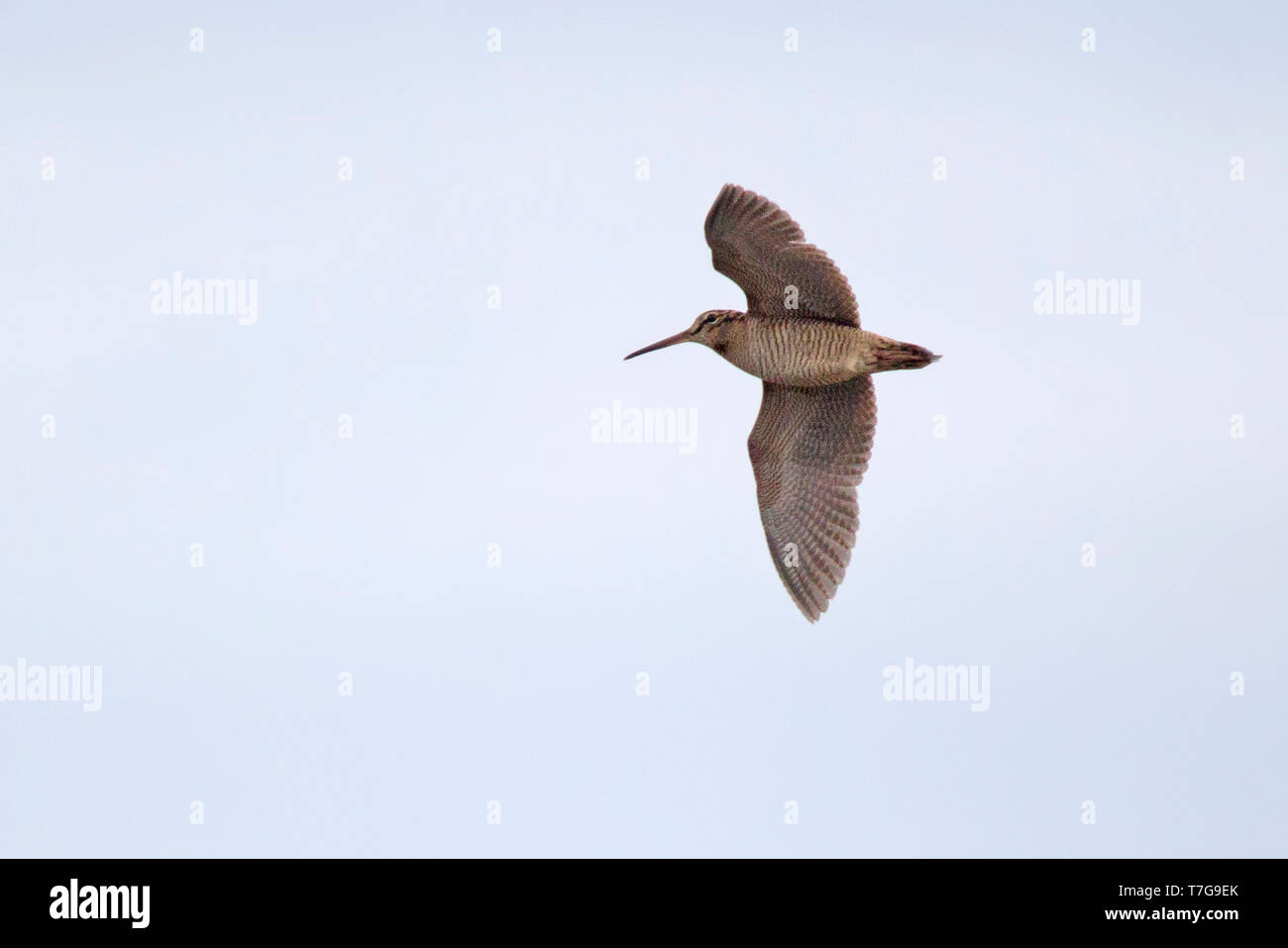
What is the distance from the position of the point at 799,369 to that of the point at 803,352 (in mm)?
201

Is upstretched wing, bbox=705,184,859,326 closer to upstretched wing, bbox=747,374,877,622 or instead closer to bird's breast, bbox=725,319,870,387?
bird's breast, bbox=725,319,870,387

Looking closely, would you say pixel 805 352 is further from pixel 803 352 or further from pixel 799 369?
pixel 799 369

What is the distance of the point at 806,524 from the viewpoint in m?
20.4

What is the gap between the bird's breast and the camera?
63.3ft

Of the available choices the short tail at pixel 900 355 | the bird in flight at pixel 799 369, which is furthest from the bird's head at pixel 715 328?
the short tail at pixel 900 355

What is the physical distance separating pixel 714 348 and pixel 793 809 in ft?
15.4

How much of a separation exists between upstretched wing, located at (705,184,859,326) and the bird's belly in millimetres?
101

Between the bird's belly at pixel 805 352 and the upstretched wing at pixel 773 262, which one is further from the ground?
the upstretched wing at pixel 773 262

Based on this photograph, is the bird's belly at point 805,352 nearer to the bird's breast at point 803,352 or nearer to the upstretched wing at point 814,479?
the bird's breast at point 803,352

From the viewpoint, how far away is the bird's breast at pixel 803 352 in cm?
1930

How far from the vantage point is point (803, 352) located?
19.5m

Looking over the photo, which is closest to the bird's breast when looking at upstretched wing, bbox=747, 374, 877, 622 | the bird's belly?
the bird's belly

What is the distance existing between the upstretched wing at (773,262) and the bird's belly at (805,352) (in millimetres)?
101
